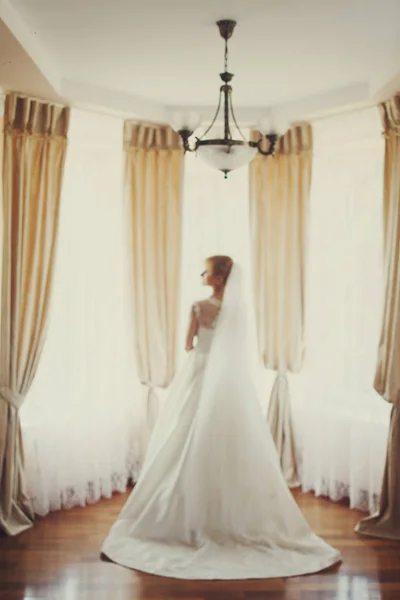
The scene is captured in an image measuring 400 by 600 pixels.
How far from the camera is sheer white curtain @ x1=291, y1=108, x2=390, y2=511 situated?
5234mm

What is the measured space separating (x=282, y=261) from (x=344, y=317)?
2.23 ft

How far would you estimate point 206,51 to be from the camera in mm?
4352

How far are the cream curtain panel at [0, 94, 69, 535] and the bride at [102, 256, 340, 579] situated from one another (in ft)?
2.80

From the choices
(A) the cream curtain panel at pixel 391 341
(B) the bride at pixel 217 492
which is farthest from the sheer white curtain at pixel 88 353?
(A) the cream curtain panel at pixel 391 341

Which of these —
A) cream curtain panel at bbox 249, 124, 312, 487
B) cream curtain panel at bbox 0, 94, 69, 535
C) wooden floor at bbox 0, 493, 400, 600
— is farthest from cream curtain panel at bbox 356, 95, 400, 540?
cream curtain panel at bbox 0, 94, 69, 535

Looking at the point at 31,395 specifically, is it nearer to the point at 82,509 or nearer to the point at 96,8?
the point at 82,509

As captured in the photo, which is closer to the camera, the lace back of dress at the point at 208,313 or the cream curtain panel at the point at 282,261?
the lace back of dress at the point at 208,313

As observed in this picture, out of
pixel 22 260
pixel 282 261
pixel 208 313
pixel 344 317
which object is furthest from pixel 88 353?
pixel 344 317

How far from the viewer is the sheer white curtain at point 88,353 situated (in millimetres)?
5188

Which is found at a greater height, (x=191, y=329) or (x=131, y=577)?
(x=191, y=329)

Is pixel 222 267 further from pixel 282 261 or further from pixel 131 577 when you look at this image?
pixel 131 577

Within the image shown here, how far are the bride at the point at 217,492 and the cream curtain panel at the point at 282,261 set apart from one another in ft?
3.92

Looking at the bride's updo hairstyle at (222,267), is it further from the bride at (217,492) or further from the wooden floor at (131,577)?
the wooden floor at (131,577)

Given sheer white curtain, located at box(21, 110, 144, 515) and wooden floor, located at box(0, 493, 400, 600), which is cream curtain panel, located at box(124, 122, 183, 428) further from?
wooden floor, located at box(0, 493, 400, 600)
